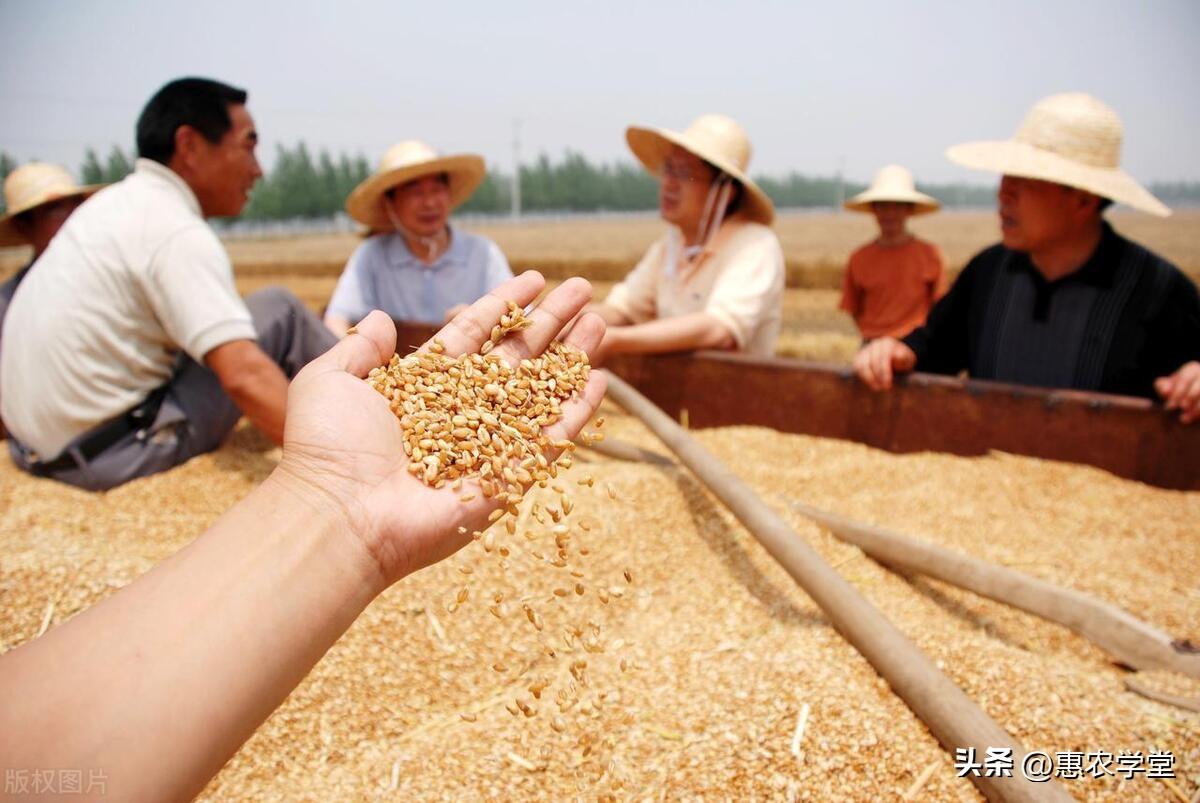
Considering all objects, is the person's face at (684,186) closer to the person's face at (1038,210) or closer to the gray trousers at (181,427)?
the person's face at (1038,210)

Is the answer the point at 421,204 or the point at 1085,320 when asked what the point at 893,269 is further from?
the point at 421,204

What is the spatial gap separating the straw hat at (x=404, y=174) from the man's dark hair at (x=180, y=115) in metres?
0.91

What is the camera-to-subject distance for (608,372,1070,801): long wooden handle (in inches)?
47.1

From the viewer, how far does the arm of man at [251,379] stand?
233cm

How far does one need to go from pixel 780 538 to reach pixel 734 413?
1.37 m

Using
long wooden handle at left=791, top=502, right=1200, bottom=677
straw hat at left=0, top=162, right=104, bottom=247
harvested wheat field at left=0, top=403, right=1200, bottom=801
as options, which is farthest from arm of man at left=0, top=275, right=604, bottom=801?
straw hat at left=0, top=162, right=104, bottom=247

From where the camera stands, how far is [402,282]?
12.9ft

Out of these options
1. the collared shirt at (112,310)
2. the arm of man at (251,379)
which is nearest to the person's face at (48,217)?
the collared shirt at (112,310)

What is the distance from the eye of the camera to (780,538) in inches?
68.9

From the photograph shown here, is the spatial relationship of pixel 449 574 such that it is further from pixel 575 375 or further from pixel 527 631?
pixel 575 375

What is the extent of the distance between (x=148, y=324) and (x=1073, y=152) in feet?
10.3

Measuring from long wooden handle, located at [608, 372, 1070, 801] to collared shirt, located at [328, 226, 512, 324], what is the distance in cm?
235

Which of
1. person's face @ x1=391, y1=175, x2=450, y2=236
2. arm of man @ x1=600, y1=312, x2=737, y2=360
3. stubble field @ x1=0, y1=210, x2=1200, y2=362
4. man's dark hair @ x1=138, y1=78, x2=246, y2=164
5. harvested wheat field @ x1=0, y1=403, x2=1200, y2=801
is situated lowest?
stubble field @ x1=0, y1=210, x2=1200, y2=362

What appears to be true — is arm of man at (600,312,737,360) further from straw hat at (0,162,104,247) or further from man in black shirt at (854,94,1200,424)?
straw hat at (0,162,104,247)
